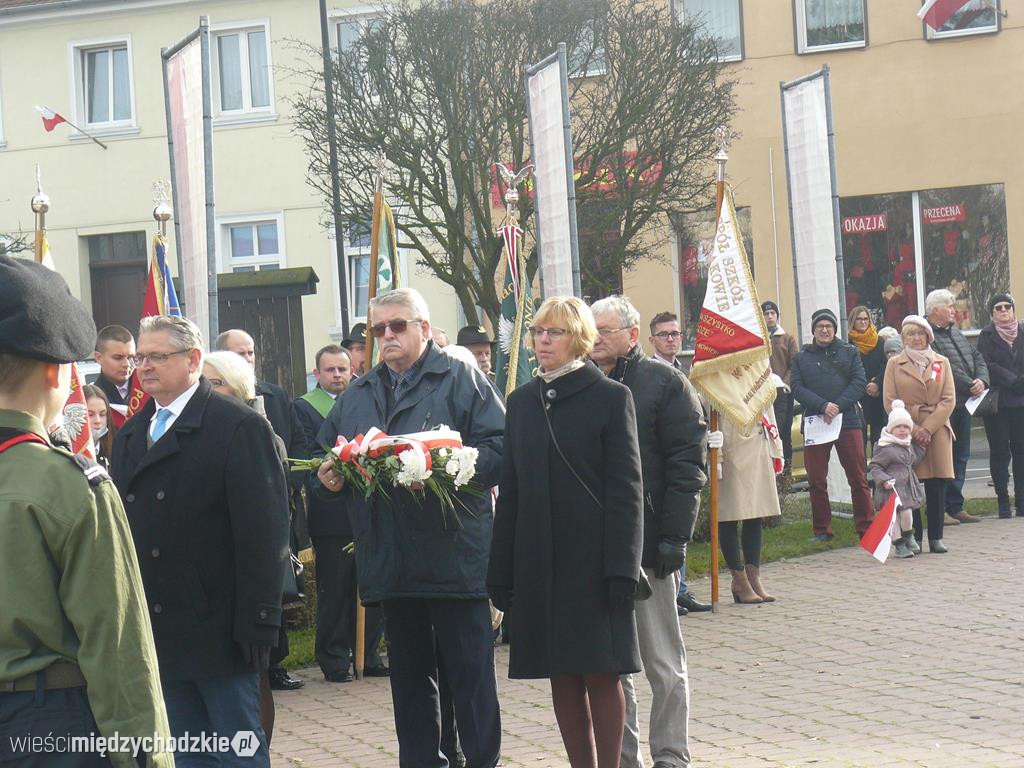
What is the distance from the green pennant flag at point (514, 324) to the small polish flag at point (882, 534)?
3.01 metres

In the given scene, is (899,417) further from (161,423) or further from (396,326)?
(161,423)

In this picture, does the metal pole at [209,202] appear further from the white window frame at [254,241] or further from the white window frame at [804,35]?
the white window frame at [804,35]

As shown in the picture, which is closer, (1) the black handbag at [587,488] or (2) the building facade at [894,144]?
(1) the black handbag at [587,488]

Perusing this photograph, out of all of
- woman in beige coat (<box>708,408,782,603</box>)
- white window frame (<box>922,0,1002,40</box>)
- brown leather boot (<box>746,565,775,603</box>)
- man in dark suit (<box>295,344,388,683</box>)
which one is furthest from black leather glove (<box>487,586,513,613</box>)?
white window frame (<box>922,0,1002,40</box>)

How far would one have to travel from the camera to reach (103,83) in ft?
97.9

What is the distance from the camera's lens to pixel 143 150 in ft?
96.1

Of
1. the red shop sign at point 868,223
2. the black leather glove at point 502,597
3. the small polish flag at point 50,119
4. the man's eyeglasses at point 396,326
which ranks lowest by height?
the black leather glove at point 502,597

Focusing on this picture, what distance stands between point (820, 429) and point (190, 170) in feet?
19.3

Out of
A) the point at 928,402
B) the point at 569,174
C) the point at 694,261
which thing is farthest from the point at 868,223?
the point at 569,174

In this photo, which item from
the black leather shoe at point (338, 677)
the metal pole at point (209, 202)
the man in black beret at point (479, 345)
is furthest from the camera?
the man in black beret at point (479, 345)

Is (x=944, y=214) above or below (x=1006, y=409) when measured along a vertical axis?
above

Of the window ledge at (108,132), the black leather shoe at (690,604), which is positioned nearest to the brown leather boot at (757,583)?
the black leather shoe at (690,604)

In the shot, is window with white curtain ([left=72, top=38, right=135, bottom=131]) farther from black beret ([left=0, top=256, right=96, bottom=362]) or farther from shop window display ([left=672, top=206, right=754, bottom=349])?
black beret ([left=0, top=256, right=96, bottom=362])

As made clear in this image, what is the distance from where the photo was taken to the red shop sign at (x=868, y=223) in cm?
2669
